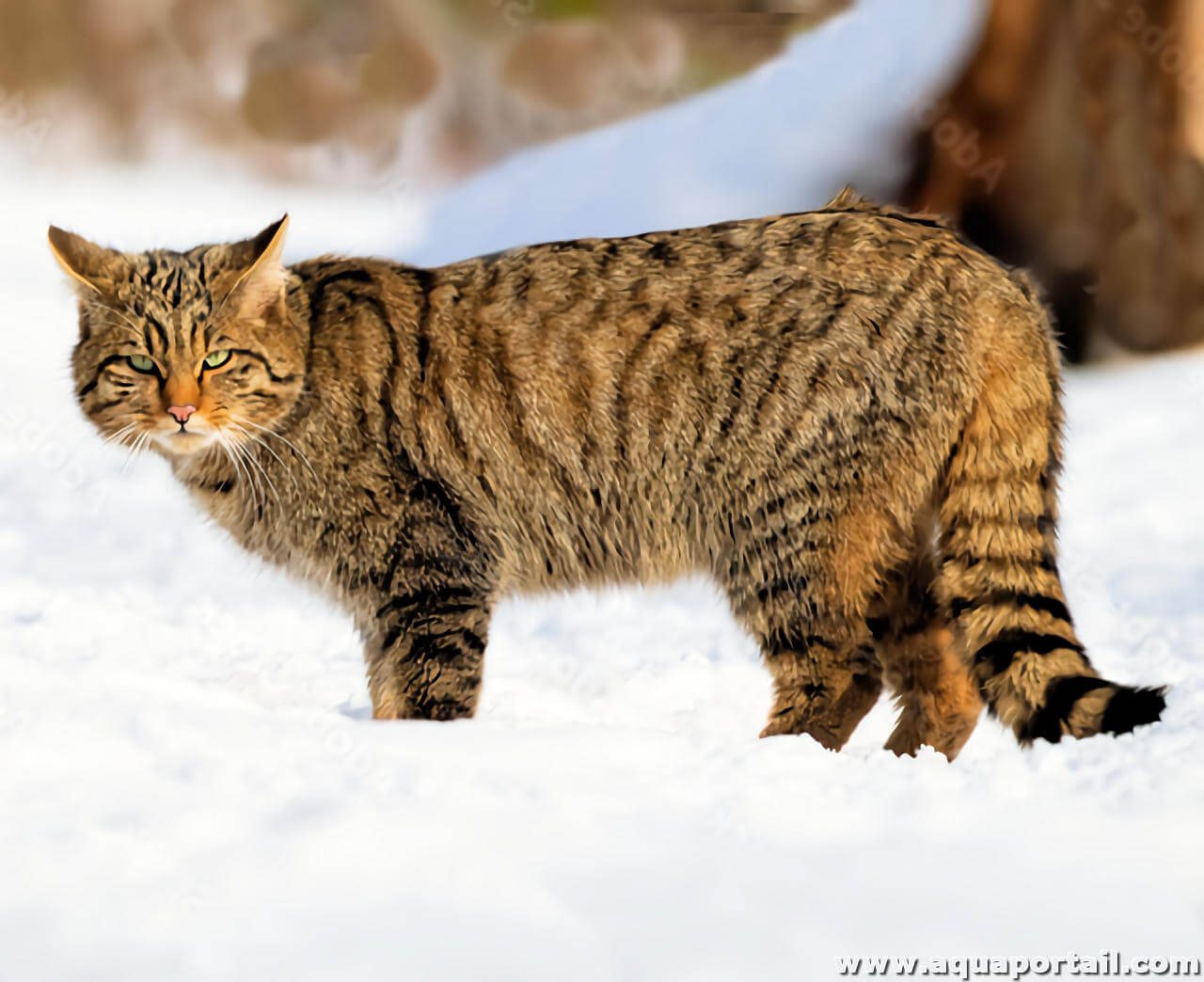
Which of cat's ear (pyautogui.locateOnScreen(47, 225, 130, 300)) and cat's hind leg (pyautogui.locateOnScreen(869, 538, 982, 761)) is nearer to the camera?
cat's ear (pyautogui.locateOnScreen(47, 225, 130, 300))

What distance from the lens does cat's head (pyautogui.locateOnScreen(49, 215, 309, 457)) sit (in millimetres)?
3586

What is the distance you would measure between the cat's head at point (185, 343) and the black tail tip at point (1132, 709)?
234 centimetres

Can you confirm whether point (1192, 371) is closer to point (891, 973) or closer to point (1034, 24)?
point (1034, 24)

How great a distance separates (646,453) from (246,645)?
2.23 meters

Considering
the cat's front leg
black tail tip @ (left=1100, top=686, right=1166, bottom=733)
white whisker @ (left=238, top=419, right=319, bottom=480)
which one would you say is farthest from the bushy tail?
white whisker @ (left=238, top=419, right=319, bottom=480)

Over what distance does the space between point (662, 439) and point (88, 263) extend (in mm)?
1689

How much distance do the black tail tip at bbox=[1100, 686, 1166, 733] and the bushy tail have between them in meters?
0.14

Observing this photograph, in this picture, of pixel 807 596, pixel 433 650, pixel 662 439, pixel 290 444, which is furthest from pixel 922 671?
pixel 290 444

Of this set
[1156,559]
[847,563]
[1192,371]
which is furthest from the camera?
[1192,371]

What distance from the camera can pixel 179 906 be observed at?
244 cm

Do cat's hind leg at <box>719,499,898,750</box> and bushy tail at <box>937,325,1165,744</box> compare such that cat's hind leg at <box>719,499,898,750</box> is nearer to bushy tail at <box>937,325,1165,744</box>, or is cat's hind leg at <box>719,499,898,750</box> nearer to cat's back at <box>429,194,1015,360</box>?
bushy tail at <box>937,325,1165,744</box>

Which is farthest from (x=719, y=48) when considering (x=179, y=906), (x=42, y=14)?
(x=179, y=906)

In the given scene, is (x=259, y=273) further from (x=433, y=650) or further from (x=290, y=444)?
(x=433, y=650)

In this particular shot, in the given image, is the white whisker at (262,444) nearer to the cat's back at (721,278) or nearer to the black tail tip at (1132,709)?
the cat's back at (721,278)
